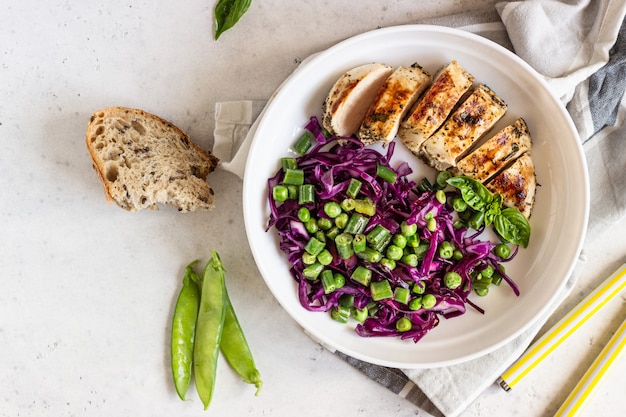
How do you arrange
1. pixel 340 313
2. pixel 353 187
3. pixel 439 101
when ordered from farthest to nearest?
1. pixel 340 313
2. pixel 353 187
3. pixel 439 101

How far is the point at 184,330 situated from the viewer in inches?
145

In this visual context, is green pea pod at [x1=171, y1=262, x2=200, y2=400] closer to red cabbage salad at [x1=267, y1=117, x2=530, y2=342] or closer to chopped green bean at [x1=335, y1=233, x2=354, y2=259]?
red cabbage salad at [x1=267, y1=117, x2=530, y2=342]

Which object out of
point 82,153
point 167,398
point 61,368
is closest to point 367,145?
point 82,153

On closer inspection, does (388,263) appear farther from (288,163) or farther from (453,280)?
(288,163)

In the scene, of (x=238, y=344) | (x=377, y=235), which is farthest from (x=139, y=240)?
(x=377, y=235)

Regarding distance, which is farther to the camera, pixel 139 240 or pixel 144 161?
pixel 139 240

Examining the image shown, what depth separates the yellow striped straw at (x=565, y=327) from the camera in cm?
364

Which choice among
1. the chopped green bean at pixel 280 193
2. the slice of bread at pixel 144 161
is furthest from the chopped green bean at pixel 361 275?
the slice of bread at pixel 144 161

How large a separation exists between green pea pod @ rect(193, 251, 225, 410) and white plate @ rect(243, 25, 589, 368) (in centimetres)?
41

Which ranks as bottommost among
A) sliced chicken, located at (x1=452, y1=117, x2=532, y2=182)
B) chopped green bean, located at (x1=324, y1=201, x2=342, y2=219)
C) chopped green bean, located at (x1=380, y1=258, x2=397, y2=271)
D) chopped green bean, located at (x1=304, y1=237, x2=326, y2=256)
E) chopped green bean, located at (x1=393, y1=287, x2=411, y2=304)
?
chopped green bean, located at (x1=393, y1=287, x2=411, y2=304)

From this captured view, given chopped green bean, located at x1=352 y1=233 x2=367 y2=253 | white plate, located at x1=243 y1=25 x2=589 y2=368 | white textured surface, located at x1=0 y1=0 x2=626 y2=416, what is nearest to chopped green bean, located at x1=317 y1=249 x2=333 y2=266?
chopped green bean, located at x1=352 y1=233 x2=367 y2=253

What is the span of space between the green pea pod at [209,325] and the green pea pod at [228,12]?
1389 millimetres

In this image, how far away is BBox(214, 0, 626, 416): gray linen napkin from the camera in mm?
3428

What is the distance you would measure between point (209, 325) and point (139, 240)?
73 cm
